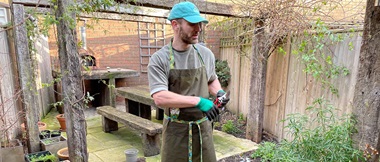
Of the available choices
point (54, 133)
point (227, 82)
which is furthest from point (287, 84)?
point (54, 133)

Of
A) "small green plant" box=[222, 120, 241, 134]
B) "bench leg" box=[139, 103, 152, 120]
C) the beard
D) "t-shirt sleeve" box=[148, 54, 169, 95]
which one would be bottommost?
"small green plant" box=[222, 120, 241, 134]

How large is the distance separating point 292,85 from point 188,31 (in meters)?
2.60

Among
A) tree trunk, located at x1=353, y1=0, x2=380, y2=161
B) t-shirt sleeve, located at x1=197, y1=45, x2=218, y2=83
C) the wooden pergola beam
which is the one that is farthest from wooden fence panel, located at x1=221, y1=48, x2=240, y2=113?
t-shirt sleeve, located at x1=197, y1=45, x2=218, y2=83

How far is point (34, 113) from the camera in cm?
323

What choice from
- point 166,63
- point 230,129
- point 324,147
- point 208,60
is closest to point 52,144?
point 166,63

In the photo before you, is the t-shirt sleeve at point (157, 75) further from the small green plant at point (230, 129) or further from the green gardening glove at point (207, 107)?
the small green plant at point (230, 129)

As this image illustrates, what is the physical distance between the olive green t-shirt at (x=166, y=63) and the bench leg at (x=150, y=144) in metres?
1.89

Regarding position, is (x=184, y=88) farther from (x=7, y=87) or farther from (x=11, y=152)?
(x=7, y=87)

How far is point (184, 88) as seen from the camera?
176 centimetres

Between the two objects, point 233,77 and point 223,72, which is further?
point 223,72

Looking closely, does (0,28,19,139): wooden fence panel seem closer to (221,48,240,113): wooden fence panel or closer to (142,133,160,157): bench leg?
(142,133,160,157): bench leg

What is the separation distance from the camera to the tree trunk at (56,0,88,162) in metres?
2.04

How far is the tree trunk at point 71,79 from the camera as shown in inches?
80.2

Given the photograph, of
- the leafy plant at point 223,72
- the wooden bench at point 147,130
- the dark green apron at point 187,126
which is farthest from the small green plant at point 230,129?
the dark green apron at point 187,126
